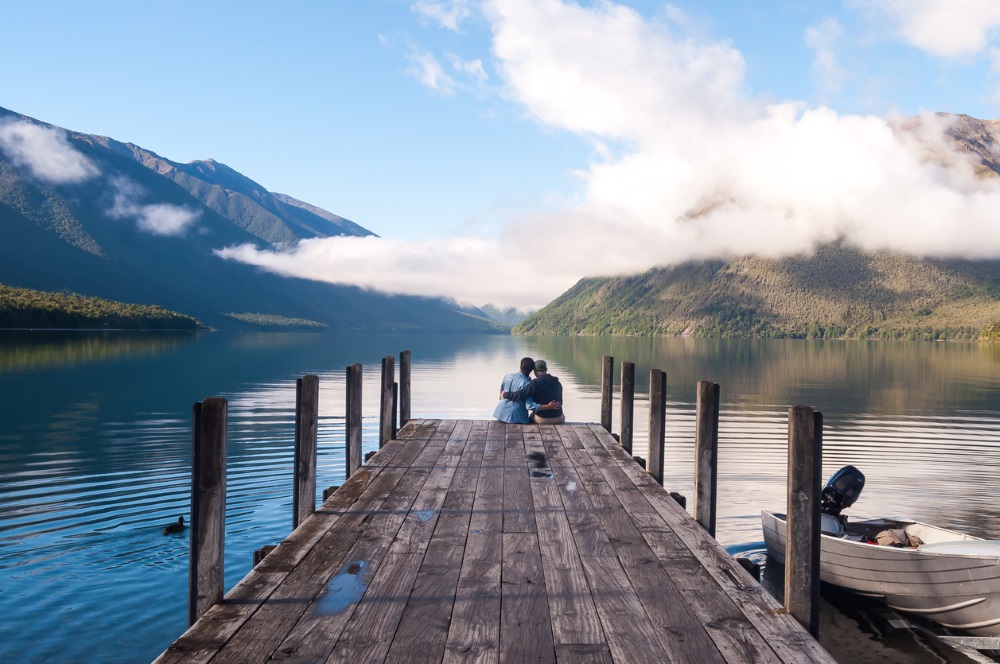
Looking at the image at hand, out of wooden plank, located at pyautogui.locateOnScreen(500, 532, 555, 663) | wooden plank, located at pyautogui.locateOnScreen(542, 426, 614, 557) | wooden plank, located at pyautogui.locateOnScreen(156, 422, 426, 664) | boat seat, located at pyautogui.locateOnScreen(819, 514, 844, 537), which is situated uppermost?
wooden plank, located at pyautogui.locateOnScreen(542, 426, 614, 557)

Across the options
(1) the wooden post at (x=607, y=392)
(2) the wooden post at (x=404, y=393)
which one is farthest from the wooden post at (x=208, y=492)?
(1) the wooden post at (x=607, y=392)

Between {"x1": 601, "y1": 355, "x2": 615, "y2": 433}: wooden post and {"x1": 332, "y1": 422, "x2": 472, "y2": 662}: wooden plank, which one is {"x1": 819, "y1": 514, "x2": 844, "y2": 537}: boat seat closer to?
{"x1": 332, "y1": 422, "x2": 472, "y2": 662}: wooden plank

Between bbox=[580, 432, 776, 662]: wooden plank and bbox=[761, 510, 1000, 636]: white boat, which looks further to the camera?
bbox=[761, 510, 1000, 636]: white boat

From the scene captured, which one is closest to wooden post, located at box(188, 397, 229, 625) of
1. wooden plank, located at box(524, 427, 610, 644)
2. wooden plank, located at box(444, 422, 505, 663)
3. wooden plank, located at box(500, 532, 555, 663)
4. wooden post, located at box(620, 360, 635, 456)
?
wooden plank, located at box(444, 422, 505, 663)

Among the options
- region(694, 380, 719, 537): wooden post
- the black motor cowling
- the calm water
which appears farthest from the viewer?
the black motor cowling

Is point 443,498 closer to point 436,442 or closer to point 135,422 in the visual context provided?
point 436,442

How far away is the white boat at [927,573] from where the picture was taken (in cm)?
916

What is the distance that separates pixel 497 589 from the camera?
588cm

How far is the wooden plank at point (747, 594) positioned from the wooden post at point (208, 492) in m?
3.92

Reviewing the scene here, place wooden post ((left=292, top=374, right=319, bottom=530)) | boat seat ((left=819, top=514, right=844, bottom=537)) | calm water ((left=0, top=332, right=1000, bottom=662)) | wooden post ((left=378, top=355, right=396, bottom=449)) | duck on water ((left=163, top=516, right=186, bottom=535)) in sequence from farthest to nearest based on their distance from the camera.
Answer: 1. wooden post ((left=378, top=355, right=396, bottom=449))
2. duck on water ((left=163, top=516, right=186, bottom=535))
3. boat seat ((left=819, top=514, right=844, bottom=537))
4. calm water ((left=0, top=332, right=1000, bottom=662))
5. wooden post ((left=292, top=374, right=319, bottom=530))

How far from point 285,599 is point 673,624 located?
2.77 meters

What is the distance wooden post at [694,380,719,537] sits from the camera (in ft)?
29.5

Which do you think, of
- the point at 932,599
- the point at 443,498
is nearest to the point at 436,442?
the point at 443,498

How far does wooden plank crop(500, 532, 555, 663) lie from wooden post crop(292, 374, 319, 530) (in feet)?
10.6
